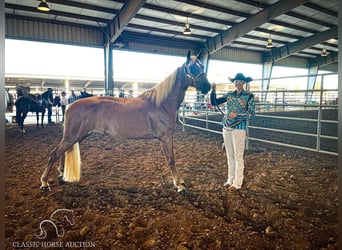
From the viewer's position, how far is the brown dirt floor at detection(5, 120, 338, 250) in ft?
5.03

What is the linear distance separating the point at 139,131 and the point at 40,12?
78.6 inches

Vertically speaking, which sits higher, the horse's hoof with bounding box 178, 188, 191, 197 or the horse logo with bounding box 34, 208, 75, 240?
the horse's hoof with bounding box 178, 188, 191, 197

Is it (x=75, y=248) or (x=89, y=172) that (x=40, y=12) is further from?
(x=75, y=248)

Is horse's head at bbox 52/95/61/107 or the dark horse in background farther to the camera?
the dark horse in background

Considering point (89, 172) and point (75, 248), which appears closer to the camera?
point (75, 248)

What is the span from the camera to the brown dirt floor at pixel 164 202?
60.4 inches

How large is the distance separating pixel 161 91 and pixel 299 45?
2813mm

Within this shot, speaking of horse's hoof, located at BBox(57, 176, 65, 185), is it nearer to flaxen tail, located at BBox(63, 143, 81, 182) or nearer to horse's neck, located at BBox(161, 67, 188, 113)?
flaxen tail, located at BBox(63, 143, 81, 182)

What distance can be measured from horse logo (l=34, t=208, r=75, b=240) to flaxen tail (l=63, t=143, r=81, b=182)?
1.56 feet

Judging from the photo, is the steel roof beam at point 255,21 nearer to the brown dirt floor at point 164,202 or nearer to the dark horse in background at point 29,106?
the brown dirt floor at point 164,202

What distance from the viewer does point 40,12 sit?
8.90 ft

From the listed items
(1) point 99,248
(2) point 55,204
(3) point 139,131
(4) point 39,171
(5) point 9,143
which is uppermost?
(3) point 139,131

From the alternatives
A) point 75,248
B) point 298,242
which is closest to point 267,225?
point 298,242

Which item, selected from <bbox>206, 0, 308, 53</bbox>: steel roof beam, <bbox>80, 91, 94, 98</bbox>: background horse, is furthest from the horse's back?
<bbox>206, 0, 308, 53</bbox>: steel roof beam
